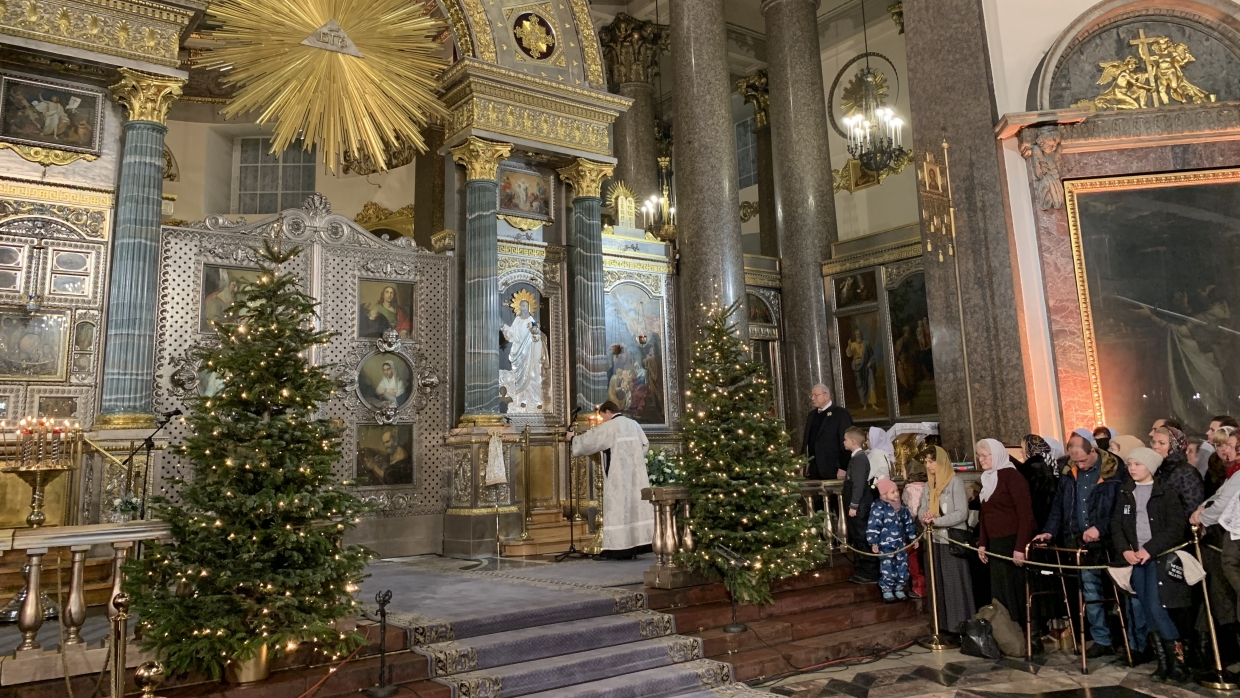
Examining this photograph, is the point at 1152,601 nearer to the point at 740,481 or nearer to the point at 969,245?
the point at 740,481

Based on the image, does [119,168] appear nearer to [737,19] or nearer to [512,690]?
[512,690]

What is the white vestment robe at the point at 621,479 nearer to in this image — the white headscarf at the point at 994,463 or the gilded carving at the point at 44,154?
the white headscarf at the point at 994,463

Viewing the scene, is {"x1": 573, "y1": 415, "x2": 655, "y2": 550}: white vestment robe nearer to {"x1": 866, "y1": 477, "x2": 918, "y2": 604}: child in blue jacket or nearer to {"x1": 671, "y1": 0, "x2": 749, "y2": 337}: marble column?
{"x1": 866, "y1": 477, "x2": 918, "y2": 604}: child in blue jacket

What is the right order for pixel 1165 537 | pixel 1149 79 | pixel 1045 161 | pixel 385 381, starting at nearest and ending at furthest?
pixel 1165 537
pixel 1045 161
pixel 1149 79
pixel 385 381

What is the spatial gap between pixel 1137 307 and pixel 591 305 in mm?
7194

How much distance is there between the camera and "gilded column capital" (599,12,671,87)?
61.2ft

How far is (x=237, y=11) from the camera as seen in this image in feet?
34.7

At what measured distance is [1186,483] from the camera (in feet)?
20.4

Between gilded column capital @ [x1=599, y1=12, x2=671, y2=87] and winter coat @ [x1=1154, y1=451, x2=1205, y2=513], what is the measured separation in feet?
47.6

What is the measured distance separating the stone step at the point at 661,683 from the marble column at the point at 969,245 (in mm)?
Answer: 5288

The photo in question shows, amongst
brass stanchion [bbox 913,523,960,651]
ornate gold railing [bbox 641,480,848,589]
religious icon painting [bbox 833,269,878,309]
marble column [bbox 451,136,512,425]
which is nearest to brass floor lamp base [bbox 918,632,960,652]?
brass stanchion [bbox 913,523,960,651]

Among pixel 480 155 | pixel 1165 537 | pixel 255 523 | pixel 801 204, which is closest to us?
pixel 255 523

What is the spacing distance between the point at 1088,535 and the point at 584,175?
8736mm

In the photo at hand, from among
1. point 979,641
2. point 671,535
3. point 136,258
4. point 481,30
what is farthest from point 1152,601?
point 481,30
